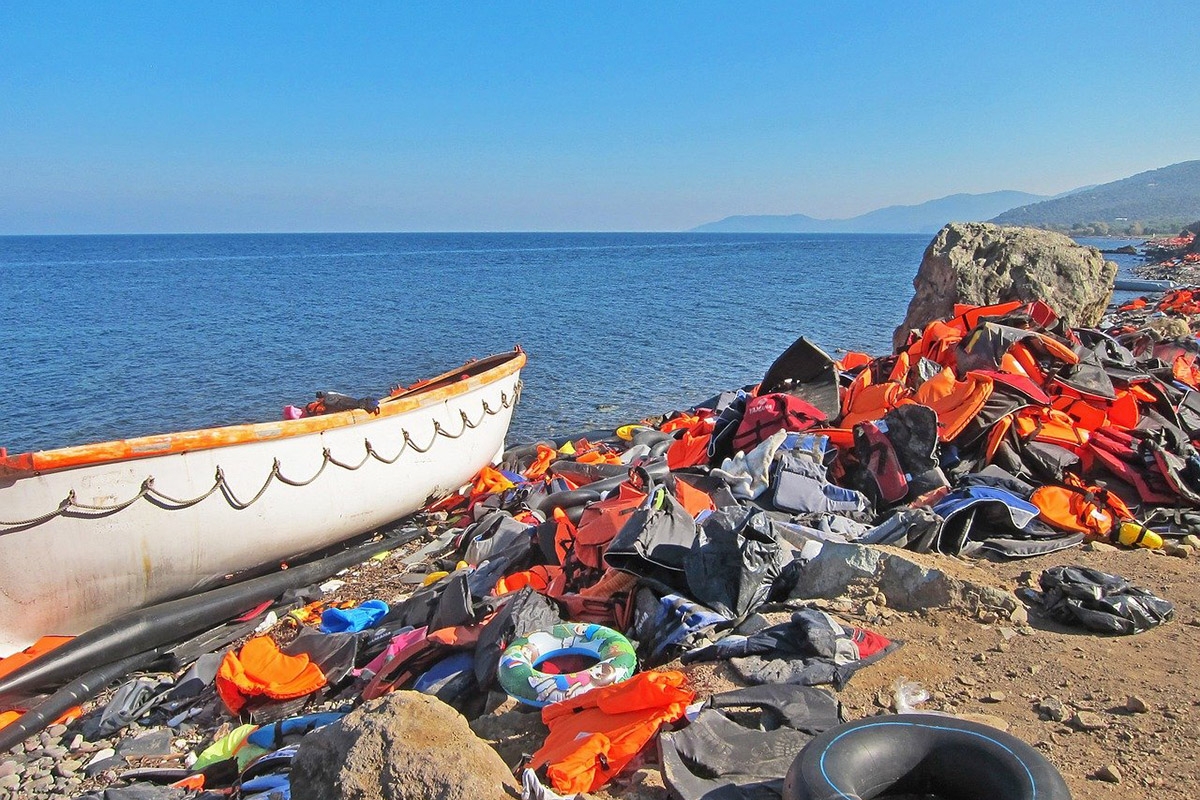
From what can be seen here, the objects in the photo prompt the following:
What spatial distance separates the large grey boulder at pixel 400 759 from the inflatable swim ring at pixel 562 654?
0.83 metres

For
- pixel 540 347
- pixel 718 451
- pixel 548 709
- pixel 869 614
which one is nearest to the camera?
pixel 548 709

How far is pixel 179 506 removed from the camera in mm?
6703

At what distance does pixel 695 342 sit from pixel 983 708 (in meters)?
21.6

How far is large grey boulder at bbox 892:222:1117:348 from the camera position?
13.8 meters

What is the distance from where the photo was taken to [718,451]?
7566 millimetres

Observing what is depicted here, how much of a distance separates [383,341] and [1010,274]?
61.9 feet

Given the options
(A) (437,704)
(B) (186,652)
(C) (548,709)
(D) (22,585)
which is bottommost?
(B) (186,652)

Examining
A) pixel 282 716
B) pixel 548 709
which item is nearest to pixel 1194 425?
pixel 548 709

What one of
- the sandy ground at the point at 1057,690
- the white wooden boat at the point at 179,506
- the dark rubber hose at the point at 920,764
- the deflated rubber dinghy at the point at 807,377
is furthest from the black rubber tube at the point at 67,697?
the deflated rubber dinghy at the point at 807,377

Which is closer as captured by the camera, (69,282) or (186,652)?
(186,652)

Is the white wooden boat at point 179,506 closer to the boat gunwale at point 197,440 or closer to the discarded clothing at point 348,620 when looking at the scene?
the boat gunwale at point 197,440

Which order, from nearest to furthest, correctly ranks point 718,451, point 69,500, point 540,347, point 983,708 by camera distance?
point 983,708 → point 69,500 → point 718,451 → point 540,347

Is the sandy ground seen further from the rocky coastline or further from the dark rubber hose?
the dark rubber hose

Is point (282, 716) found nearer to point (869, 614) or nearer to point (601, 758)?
point (601, 758)
